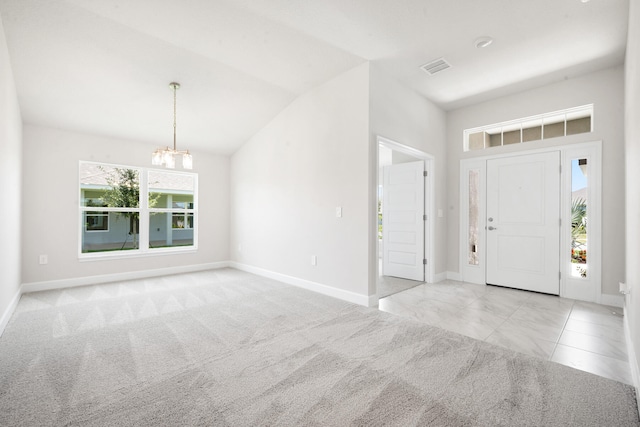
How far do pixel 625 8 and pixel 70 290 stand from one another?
7514 millimetres

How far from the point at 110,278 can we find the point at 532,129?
7.32 metres

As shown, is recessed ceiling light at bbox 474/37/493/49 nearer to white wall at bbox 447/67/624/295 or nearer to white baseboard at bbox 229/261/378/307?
white wall at bbox 447/67/624/295

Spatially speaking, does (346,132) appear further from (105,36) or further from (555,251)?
(555,251)

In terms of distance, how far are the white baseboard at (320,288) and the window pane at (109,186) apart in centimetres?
256

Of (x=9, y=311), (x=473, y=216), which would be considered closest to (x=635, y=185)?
(x=473, y=216)

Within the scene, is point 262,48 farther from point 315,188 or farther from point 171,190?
point 171,190

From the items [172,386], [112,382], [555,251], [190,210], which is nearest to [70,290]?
[190,210]

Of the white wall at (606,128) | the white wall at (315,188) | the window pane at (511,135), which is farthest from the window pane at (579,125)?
the white wall at (315,188)

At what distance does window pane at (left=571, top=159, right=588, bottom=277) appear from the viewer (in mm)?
3990

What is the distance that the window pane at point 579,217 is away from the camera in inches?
157

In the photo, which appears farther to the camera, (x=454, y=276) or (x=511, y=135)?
(x=454, y=276)

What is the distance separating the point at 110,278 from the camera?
5.03 meters

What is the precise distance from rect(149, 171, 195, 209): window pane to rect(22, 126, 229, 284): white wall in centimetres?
41

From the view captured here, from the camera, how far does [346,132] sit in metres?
3.95
